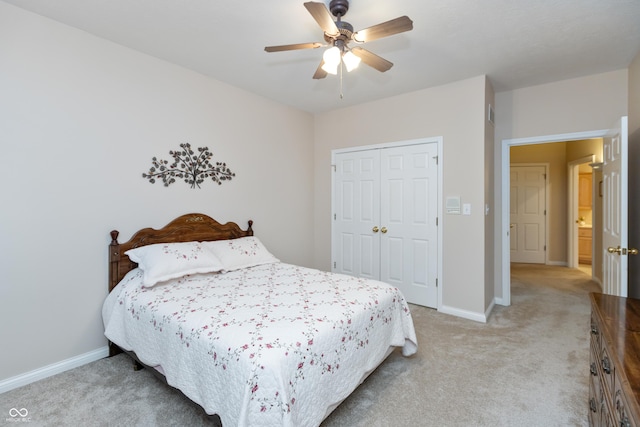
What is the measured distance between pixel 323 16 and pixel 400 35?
3.26 feet

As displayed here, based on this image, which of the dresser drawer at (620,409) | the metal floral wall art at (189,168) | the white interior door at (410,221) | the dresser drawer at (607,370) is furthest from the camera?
the white interior door at (410,221)

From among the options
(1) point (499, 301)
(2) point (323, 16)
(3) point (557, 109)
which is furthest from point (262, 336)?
(3) point (557, 109)

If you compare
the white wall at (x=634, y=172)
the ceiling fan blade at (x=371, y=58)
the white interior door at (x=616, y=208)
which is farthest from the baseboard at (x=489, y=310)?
the ceiling fan blade at (x=371, y=58)

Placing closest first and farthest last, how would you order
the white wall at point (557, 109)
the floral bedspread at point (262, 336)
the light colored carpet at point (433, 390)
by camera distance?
the floral bedspread at point (262, 336), the light colored carpet at point (433, 390), the white wall at point (557, 109)

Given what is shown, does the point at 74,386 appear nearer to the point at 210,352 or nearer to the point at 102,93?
the point at 210,352

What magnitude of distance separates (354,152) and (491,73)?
1781mm

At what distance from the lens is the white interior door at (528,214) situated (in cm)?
604

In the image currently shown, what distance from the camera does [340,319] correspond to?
5.88 ft

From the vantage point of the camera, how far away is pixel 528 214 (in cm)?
613

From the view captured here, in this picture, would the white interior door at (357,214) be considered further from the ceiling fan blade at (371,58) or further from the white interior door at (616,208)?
the white interior door at (616,208)

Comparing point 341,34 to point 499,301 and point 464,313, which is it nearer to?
point 464,313

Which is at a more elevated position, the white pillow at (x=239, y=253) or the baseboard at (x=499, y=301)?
the white pillow at (x=239, y=253)

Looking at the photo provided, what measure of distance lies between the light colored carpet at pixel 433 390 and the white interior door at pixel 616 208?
27.1 inches

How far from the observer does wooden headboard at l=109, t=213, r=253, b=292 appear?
2.53 metres
